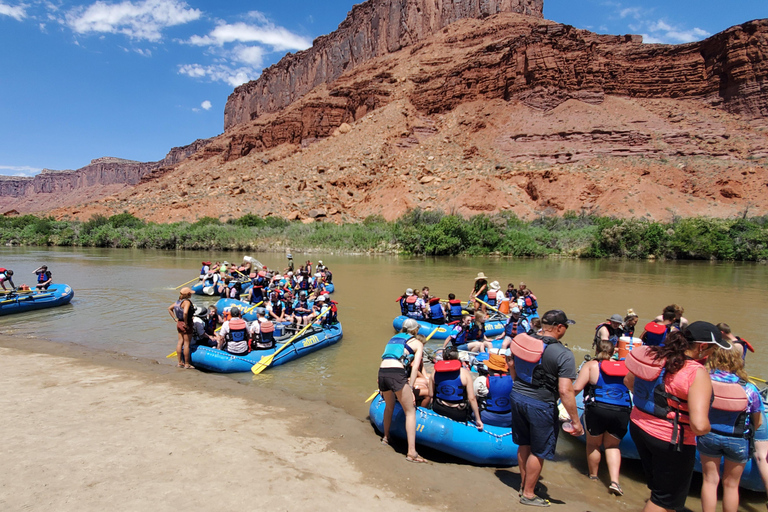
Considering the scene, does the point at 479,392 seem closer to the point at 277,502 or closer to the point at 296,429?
the point at 296,429

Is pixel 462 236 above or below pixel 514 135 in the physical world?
below

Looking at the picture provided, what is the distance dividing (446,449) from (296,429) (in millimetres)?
1974

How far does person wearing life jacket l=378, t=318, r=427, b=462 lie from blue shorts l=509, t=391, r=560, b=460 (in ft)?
4.41

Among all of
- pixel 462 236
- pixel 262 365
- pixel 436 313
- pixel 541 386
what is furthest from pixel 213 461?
pixel 462 236

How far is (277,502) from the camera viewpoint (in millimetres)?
3912

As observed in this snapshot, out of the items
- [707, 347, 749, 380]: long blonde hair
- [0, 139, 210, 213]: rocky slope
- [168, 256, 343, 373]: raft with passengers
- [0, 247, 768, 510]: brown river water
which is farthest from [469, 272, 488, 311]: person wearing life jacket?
[0, 139, 210, 213]: rocky slope

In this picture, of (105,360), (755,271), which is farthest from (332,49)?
(105,360)

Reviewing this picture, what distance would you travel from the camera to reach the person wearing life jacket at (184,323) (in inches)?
332

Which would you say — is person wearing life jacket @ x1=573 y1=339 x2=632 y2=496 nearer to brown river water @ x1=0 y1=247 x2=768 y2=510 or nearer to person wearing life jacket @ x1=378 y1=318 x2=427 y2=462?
brown river water @ x1=0 y1=247 x2=768 y2=510

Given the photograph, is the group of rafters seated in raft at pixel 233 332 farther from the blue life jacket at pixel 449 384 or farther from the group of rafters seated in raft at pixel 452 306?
the blue life jacket at pixel 449 384

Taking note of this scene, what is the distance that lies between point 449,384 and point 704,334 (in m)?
2.91

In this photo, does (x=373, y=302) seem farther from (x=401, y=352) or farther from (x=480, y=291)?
(x=401, y=352)

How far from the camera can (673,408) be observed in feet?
10.6

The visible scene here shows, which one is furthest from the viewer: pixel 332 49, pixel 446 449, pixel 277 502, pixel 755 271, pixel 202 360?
pixel 332 49
